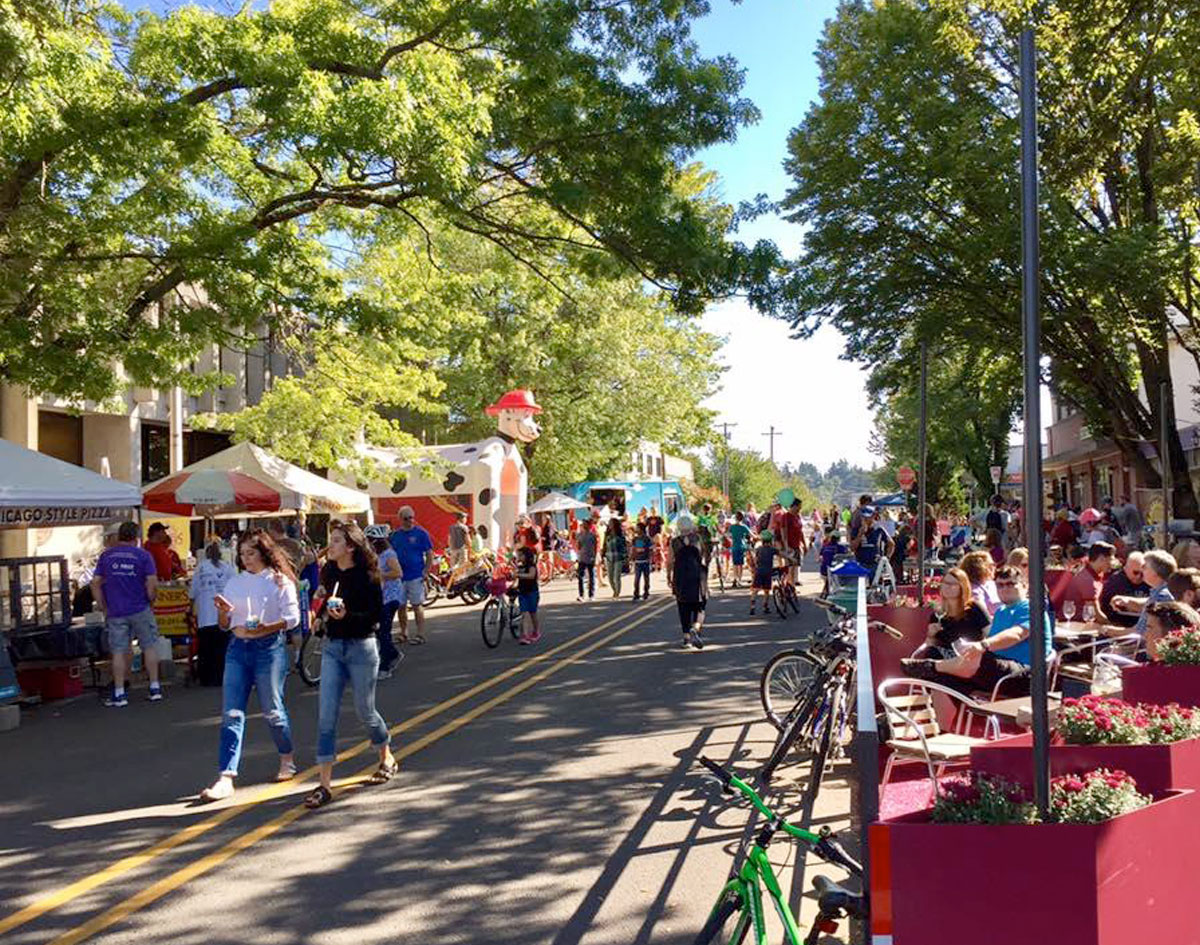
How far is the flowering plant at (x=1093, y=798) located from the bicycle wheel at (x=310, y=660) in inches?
383

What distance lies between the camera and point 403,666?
1405 centimetres

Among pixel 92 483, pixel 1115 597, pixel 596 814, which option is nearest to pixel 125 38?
pixel 92 483

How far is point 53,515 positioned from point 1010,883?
1132 centimetres

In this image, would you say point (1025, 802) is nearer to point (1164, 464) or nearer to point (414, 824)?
point (414, 824)

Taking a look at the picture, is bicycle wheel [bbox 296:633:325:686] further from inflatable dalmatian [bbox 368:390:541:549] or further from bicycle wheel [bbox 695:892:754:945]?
inflatable dalmatian [bbox 368:390:541:549]

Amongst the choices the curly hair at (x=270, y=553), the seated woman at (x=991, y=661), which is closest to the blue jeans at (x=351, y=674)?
the curly hair at (x=270, y=553)

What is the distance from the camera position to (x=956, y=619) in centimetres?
841

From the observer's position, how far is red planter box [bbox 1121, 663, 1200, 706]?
6.11 metres

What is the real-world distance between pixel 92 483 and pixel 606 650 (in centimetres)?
643

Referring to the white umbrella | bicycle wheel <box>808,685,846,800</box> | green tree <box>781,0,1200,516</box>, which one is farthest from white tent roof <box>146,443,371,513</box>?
the white umbrella

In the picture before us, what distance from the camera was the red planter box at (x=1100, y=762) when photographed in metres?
4.20

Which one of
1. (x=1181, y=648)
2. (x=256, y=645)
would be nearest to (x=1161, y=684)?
(x=1181, y=648)

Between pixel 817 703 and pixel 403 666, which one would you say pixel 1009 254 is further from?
pixel 817 703

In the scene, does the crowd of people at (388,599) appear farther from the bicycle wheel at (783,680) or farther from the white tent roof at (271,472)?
the white tent roof at (271,472)
